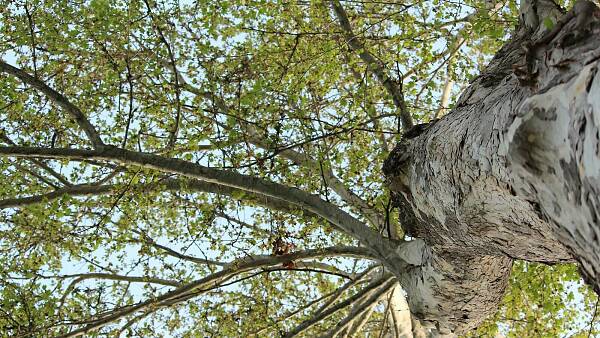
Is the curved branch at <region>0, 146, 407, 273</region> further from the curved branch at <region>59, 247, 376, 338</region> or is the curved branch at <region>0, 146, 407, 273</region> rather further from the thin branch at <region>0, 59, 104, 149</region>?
the curved branch at <region>59, 247, 376, 338</region>

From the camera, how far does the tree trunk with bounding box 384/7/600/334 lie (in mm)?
1713

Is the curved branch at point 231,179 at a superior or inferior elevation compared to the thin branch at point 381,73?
inferior

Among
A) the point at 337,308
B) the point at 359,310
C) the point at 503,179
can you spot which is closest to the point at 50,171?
the point at 337,308

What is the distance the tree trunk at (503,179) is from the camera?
171 centimetres

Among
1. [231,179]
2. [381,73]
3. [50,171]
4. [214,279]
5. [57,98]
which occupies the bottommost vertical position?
[214,279]

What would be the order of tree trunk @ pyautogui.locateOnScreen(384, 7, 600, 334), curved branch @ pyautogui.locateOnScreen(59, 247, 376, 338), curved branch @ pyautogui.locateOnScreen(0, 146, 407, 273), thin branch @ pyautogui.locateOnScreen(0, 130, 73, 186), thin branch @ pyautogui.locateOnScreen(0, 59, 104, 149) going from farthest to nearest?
thin branch @ pyautogui.locateOnScreen(0, 130, 73, 186) < curved branch @ pyautogui.locateOnScreen(59, 247, 376, 338) < thin branch @ pyautogui.locateOnScreen(0, 59, 104, 149) < curved branch @ pyautogui.locateOnScreen(0, 146, 407, 273) < tree trunk @ pyautogui.locateOnScreen(384, 7, 600, 334)

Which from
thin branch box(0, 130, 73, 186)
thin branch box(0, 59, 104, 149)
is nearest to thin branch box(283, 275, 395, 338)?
thin branch box(0, 59, 104, 149)

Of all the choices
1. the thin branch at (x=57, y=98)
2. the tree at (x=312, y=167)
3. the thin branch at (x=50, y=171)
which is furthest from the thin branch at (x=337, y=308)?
the thin branch at (x=50, y=171)

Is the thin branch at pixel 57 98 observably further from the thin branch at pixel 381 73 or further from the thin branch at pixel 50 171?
the thin branch at pixel 381 73

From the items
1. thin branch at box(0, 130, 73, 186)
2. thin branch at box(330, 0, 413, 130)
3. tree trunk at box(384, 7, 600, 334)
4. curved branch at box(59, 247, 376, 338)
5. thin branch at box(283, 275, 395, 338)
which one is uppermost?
thin branch at box(0, 130, 73, 186)

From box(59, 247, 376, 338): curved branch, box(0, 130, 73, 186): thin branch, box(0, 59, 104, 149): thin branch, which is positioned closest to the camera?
box(0, 59, 104, 149): thin branch

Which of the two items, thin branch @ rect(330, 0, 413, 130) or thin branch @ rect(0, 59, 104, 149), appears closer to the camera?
thin branch @ rect(0, 59, 104, 149)

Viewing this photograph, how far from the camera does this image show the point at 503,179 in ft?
7.82

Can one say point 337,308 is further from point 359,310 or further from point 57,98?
point 57,98
